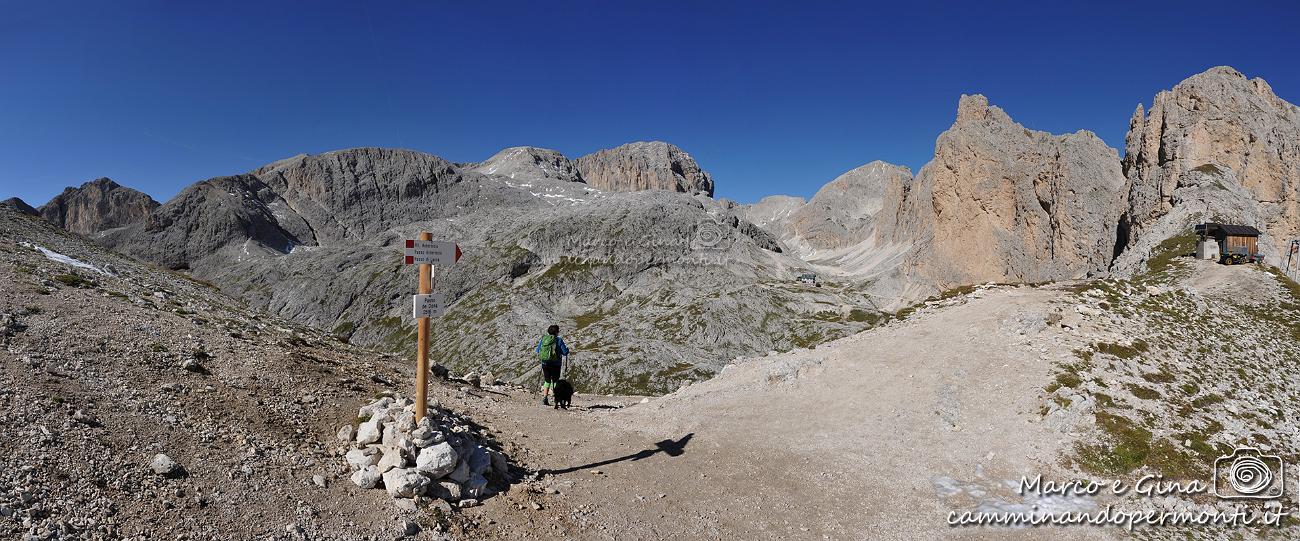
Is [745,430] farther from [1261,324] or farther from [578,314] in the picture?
[578,314]

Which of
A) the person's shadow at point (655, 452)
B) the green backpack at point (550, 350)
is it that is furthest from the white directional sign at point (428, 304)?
the green backpack at point (550, 350)

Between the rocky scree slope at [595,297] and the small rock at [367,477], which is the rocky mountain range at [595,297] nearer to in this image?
the rocky scree slope at [595,297]

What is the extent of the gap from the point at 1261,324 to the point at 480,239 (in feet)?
648

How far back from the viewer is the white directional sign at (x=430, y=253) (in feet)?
42.8

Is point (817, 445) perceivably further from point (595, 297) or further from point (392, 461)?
point (595, 297)

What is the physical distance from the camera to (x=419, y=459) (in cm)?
1182

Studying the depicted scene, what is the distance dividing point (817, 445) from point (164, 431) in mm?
Answer: 16730

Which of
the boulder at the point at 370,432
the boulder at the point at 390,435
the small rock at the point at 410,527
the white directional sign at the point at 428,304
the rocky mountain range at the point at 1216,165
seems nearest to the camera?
the small rock at the point at 410,527

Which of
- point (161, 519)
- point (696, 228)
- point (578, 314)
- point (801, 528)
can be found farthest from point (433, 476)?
point (696, 228)

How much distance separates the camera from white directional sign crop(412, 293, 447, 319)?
1302 centimetres

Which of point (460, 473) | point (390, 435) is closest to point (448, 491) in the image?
point (460, 473)

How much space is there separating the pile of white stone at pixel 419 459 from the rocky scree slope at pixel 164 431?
1.13 ft

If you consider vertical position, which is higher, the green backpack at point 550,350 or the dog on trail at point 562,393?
the green backpack at point 550,350

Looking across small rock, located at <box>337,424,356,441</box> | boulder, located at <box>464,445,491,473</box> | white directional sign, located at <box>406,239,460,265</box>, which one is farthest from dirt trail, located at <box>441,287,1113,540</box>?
white directional sign, located at <box>406,239,460,265</box>
